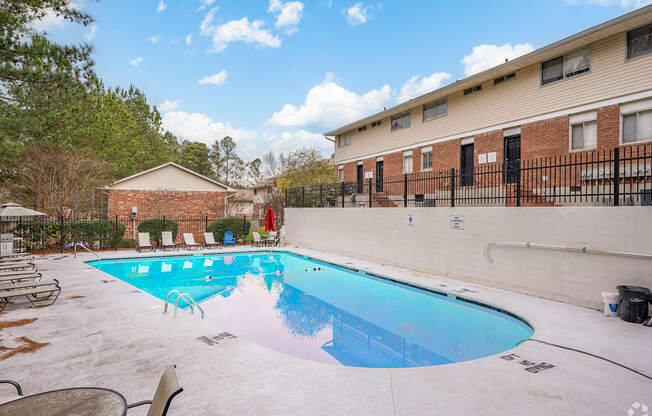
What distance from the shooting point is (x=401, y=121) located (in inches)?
789

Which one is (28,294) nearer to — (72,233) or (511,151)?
(72,233)

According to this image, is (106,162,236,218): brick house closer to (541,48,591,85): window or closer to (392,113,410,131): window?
(392,113,410,131): window

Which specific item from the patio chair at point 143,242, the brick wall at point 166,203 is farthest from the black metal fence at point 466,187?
the patio chair at point 143,242

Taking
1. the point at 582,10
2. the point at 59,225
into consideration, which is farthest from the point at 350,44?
the point at 59,225

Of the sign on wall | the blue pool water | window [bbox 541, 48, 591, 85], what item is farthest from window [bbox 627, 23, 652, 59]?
the blue pool water

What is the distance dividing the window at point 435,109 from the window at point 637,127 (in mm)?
7471

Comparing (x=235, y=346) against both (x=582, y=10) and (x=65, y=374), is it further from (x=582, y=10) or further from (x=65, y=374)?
(x=582, y=10)

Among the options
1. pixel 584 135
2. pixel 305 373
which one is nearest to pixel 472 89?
pixel 584 135

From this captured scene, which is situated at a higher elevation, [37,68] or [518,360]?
[37,68]

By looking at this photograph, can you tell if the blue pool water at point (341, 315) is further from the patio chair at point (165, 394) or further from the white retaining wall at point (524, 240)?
the patio chair at point (165, 394)

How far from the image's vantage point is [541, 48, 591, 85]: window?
491 inches

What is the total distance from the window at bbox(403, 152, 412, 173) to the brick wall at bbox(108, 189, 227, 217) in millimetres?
13373

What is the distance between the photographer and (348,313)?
849 centimetres

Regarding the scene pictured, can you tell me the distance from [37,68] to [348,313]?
1072 centimetres
